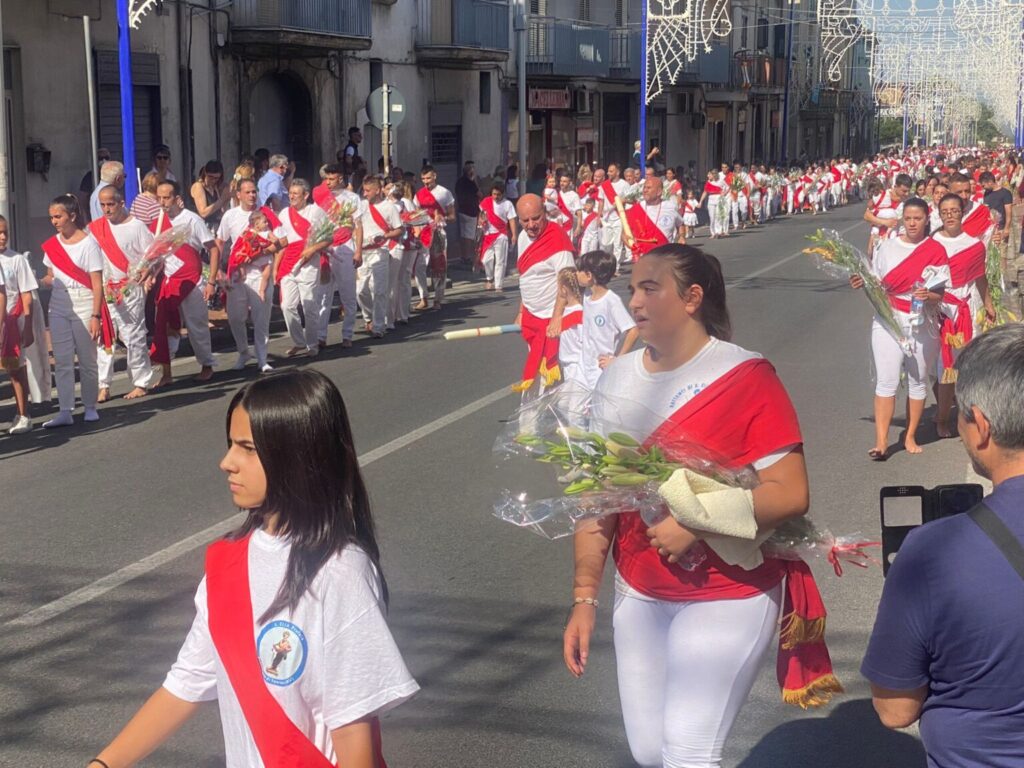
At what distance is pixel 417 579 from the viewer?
6.33 metres

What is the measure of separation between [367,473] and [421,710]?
3.57 metres

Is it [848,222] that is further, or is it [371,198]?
[848,222]

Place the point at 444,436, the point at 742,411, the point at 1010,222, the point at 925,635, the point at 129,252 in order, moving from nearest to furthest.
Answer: the point at 925,635, the point at 742,411, the point at 444,436, the point at 129,252, the point at 1010,222

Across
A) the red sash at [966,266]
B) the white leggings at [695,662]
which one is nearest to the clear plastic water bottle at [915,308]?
the red sash at [966,266]

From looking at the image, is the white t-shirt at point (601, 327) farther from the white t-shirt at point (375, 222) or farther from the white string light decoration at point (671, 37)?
the white string light decoration at point (671, 37)

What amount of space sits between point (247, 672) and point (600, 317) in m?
5.28

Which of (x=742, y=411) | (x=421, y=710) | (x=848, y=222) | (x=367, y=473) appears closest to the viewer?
(x=742, y=411)

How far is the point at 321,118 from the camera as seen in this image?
26.6m

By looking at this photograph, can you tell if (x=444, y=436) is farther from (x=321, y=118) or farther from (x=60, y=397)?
(x=321, y=118)

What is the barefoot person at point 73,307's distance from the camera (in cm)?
1014

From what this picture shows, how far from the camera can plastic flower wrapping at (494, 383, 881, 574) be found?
3.35 m

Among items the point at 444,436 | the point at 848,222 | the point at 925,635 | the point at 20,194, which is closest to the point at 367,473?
the point at 444,436

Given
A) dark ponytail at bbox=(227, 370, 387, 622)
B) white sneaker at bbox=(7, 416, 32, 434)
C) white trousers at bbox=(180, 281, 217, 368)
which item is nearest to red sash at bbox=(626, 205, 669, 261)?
white trousers at bbox=(180, 281, 217, 368)

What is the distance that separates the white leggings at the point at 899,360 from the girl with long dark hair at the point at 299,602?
265 inches
